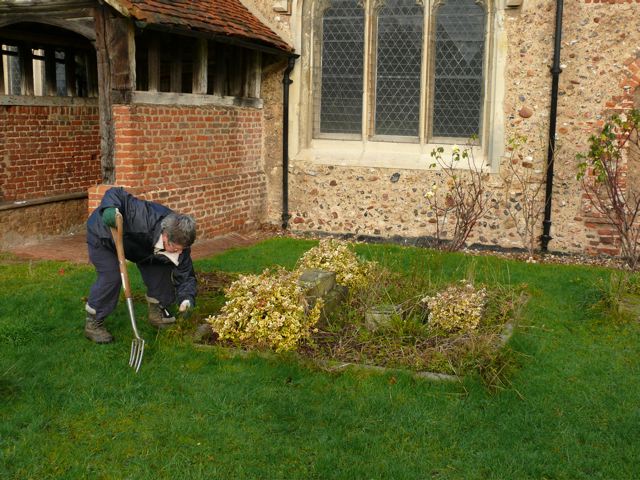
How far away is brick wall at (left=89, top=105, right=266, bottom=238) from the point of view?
955 cm

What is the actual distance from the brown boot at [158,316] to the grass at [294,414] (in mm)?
96

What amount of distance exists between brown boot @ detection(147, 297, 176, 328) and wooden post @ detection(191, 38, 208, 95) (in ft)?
17.0

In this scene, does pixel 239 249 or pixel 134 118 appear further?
pixel 239 249

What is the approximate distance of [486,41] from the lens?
11.2 meters

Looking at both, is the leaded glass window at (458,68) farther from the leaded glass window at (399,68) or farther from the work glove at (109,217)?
the work glove at (109,217)

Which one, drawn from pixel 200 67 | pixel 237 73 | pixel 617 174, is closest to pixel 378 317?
pixel 617 174

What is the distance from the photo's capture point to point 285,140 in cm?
1238

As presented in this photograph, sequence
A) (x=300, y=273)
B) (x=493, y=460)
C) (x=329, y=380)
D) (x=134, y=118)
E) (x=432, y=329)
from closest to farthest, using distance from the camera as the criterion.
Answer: (x=493, y=460) → (x=329, y=380) → (x=432, y=329) → (x=300, y=273) → (x=134, y=118)

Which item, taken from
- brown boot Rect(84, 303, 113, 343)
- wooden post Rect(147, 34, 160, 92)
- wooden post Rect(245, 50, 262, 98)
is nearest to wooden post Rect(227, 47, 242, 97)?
wooden post Rect(245, 50, 262, 98)

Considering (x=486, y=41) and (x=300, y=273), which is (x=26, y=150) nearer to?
(x=300, y=273)

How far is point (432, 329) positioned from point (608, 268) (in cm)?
489

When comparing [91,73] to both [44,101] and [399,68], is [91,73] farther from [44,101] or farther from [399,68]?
[399,68]

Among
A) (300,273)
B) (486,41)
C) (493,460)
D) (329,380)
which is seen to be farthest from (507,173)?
(493,460)

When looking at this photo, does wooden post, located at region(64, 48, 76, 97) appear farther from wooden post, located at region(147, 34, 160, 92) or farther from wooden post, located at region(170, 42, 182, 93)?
wooden post, located at region(147, 34, 160, 92)
